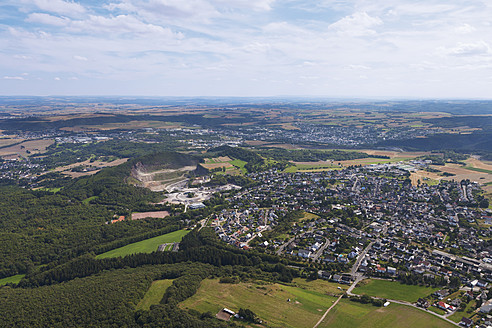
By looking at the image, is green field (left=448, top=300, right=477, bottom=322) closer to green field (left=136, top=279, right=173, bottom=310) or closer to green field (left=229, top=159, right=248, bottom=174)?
green field (left=136, top=279, right=173, bottom=310)

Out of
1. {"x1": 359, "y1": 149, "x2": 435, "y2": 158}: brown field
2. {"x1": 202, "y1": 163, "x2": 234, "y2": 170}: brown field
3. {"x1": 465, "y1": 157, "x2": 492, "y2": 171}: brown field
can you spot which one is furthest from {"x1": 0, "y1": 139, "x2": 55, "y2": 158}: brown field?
{"x1": 465, "y1": 157, "x2": 492, "y2": 171}: brown field

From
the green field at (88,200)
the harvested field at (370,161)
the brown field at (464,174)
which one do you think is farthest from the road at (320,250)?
the harvested field at (370,161)

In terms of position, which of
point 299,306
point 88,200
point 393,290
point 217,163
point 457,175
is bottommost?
point 299,306

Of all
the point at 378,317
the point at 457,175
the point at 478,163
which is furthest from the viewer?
the point at 478,163

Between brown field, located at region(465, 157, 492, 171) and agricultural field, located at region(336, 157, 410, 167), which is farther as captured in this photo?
agricultural field, located at region(336, 157, 410, 167)

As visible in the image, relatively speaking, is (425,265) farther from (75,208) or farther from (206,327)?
(75,208)

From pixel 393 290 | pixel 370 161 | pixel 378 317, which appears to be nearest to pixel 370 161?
pixel 370 161

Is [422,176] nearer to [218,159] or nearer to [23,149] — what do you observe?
[218,159]
